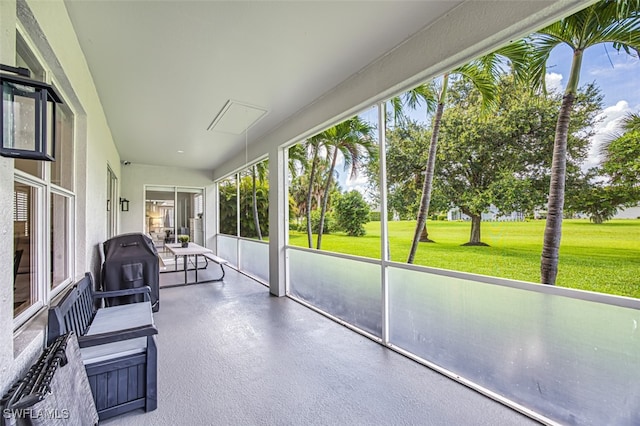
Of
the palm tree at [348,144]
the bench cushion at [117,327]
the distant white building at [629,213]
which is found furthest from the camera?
the palm tree at [348,144]

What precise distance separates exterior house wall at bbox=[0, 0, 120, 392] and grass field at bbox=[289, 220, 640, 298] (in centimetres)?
277

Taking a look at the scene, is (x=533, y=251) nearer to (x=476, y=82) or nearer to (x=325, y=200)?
(x=476, y=82)

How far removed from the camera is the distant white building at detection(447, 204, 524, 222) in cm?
212

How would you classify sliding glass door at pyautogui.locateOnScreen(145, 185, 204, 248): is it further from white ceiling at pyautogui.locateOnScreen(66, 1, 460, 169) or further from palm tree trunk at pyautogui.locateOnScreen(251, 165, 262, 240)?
white ceiling at pyautogui.locateOnScreen(66, 1, 460, 169)

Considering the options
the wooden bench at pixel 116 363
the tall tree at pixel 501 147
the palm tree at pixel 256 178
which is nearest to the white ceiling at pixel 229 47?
the tall tree at pixel 501 147

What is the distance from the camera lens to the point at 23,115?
1.21 meters

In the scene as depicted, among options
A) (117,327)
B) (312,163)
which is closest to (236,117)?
(312,163)

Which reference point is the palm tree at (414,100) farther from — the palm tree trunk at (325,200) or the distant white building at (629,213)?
the distant white building at (629,213)

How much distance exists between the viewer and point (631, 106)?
1591 mm

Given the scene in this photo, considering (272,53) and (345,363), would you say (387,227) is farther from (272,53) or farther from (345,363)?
(272,53)

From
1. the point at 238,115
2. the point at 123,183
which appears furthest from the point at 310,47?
the point at 123,183

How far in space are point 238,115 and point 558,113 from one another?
3.82 metres

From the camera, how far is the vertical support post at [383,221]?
3.03m

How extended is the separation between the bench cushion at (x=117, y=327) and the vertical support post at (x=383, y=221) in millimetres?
2173
